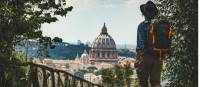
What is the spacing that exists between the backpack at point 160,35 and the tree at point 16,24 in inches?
74.6

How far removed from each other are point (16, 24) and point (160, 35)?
5.74 metres

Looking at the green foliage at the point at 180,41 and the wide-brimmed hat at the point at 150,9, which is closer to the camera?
the wide-brimmed hat at the point at 150,9

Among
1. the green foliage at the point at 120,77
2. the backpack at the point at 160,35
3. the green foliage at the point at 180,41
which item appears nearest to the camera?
the backpack at the point at 160,35

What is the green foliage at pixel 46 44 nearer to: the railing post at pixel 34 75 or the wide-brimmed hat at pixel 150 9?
the railing post at pixel 34 75

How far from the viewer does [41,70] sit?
8.20 m

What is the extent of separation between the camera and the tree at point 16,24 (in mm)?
7516

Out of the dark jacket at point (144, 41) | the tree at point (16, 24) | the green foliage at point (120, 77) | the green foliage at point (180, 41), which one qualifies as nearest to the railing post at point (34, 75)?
the tree at point (16, 24)

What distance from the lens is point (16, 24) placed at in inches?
472

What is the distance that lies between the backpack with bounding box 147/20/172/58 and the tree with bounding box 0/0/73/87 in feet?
6.22

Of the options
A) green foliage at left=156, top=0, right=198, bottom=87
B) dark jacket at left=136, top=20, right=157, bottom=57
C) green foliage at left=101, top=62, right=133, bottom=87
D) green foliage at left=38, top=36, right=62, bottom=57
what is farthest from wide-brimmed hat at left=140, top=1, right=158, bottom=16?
green foliage at left=101, top=62, right=133, bottom=87

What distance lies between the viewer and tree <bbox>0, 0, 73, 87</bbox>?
752cm

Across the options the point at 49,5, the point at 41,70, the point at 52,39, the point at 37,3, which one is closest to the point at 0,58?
the point at 41,70

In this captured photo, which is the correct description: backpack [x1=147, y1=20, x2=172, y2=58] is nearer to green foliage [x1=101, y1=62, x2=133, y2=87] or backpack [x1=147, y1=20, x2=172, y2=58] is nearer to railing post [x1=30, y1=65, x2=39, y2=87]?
railing post [x1=30, y1=65, x2=39, y2=87]

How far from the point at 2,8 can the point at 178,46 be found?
13.0 feet
